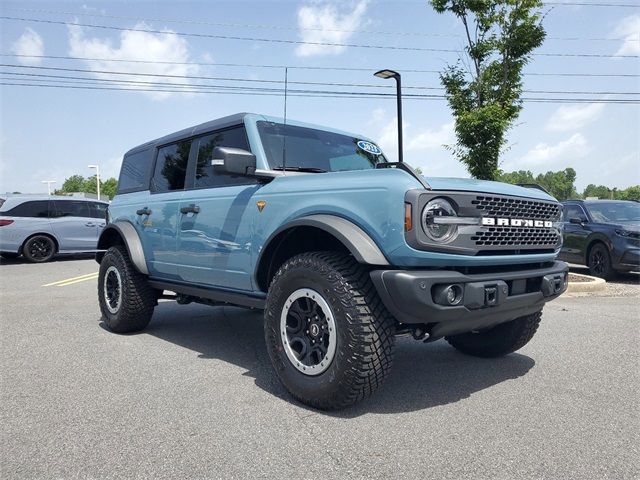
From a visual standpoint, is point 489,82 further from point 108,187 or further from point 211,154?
point 108,187

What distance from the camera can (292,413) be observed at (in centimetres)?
311

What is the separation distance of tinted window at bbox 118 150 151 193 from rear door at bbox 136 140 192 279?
197 mm

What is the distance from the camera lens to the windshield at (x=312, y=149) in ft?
13.2

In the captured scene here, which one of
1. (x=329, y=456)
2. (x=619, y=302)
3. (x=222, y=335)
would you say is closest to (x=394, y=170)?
(x=329, y=456)

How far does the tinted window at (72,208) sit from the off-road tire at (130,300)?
33.5ft

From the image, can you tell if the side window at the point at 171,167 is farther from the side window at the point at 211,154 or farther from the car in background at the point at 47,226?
the car in background at the point at 47,226

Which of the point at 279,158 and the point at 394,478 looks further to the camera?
the point at 279,158

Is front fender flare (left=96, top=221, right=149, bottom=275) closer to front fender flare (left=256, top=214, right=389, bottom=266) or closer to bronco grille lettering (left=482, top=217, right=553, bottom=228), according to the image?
front fender flare (left=256, top=214, right=389, bottom=266)

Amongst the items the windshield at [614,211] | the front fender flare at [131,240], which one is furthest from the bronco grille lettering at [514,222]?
the windshield at [614,211]

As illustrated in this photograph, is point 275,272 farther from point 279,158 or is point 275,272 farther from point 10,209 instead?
point 10,209

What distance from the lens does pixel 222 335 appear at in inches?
209

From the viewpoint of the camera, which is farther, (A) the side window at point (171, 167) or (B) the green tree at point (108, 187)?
(B) the green tree at point (108, 187)

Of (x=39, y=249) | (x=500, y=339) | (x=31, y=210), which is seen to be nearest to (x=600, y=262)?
(x=500, y=339)

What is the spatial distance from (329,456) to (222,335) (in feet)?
9.72
